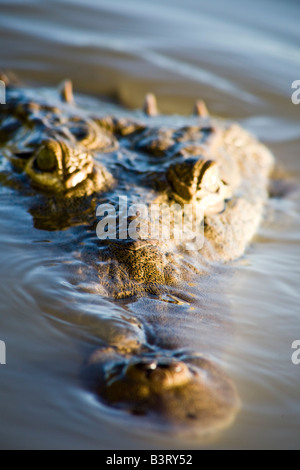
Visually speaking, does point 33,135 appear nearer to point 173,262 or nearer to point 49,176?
point 49,176

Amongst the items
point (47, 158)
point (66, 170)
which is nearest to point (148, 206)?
point (66, 170)

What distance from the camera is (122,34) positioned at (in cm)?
870

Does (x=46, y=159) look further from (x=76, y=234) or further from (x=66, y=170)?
(x=76, y=234)

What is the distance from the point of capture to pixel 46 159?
4281 mm

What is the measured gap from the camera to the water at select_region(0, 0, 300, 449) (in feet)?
8.39

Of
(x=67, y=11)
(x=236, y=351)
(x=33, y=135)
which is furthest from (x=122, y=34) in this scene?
(x=236, y=351)

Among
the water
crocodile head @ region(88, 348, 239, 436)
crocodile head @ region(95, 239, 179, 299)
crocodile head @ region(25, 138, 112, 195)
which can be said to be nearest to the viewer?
crocodile head @ region(88, 348, 239, 436)

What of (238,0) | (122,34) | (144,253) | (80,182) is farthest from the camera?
(238,0)

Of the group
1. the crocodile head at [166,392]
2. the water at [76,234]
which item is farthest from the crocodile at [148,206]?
the water at [76,234]

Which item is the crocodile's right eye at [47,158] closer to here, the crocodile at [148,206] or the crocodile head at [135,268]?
the crocodile at [148,206]

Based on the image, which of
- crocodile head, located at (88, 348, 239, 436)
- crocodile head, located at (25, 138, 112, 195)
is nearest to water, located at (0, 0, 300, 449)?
crocodile head, located at (88, 348, 239, 436)

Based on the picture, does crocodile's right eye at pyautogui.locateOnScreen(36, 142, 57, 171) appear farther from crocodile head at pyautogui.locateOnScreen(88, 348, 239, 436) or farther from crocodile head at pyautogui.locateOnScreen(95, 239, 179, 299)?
crocodile head at pyautogui.locateOnScreen(88, 348, 239, 436)

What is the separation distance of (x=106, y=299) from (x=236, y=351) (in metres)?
0.77

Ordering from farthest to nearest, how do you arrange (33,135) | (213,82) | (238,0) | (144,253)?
1. (238,0)
2. (213,82)
3. (33,135)
4. (144,253)
